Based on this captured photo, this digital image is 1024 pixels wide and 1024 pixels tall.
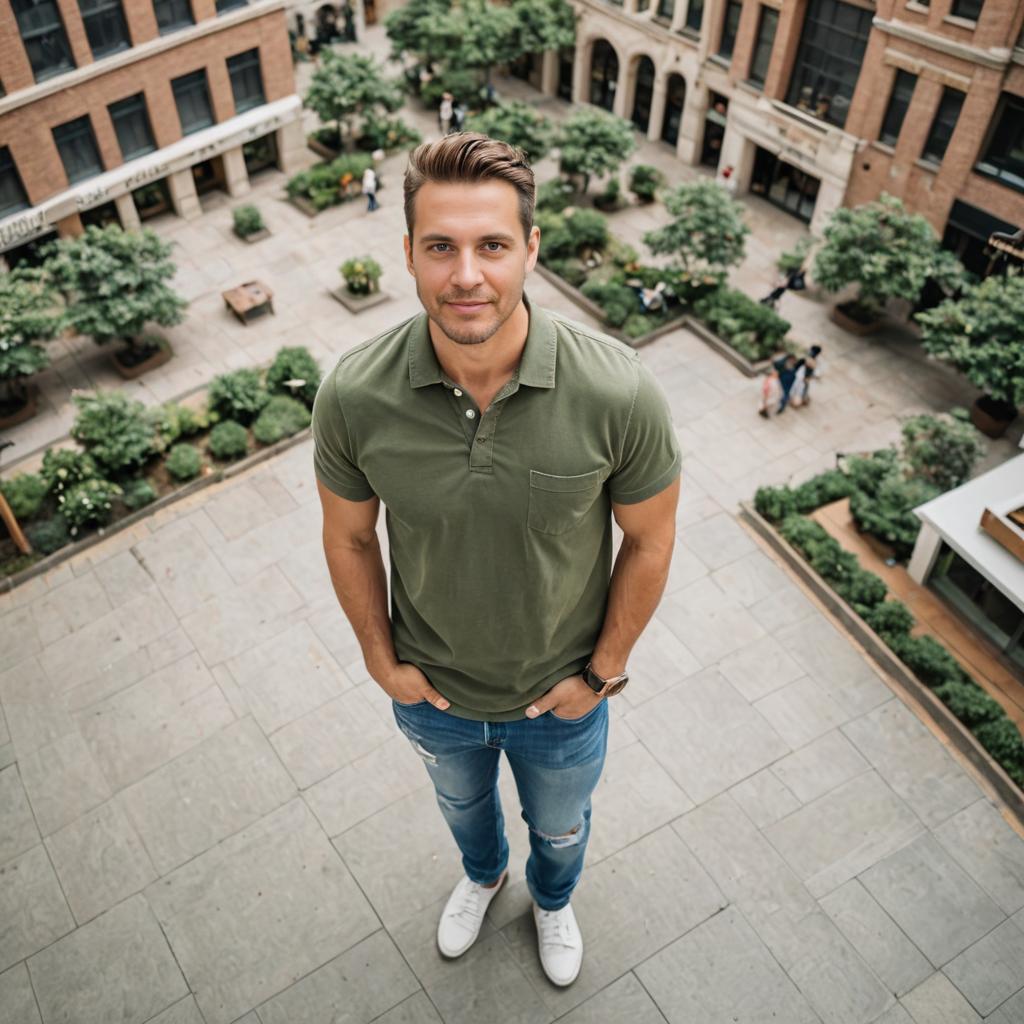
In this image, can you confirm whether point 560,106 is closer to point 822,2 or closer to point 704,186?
point 822,2

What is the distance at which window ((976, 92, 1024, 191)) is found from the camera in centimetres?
2211

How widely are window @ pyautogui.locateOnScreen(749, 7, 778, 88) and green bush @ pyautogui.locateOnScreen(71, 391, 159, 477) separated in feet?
68.3

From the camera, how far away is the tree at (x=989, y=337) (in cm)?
1933

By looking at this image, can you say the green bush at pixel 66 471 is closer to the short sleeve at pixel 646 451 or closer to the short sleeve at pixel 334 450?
the short sleeve at pixel 334 450

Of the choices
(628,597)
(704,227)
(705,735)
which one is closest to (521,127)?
(704,227)

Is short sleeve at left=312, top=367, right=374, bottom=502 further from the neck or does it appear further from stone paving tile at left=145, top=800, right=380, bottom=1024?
stone paving tile at left=145, top=800, right=380, bottom=1024

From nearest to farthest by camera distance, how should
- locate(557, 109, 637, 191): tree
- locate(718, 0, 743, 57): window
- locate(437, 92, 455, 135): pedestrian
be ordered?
locate(557, 109, 637, 191): tree, locate(718, 0, 743, 57): window, locate(437, 92, 455, 135): pedestrian

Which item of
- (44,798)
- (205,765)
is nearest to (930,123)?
(205,765)

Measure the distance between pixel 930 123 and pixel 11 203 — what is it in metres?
23.6

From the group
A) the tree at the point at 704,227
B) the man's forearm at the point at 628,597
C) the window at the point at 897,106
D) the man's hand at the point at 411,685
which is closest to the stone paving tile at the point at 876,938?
the man's forearm at the point at 628,597

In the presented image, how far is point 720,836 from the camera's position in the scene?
37.3ft

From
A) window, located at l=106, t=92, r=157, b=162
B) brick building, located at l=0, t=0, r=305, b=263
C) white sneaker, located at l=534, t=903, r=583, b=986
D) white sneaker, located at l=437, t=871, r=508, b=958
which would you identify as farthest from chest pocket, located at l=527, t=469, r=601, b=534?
window, located at l=106, t=92, r=157, b=162

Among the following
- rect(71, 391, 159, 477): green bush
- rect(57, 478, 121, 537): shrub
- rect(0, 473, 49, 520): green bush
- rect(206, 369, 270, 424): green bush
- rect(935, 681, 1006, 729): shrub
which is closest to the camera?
rect(935, 681, 1006, 729): shrub

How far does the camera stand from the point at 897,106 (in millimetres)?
24734
